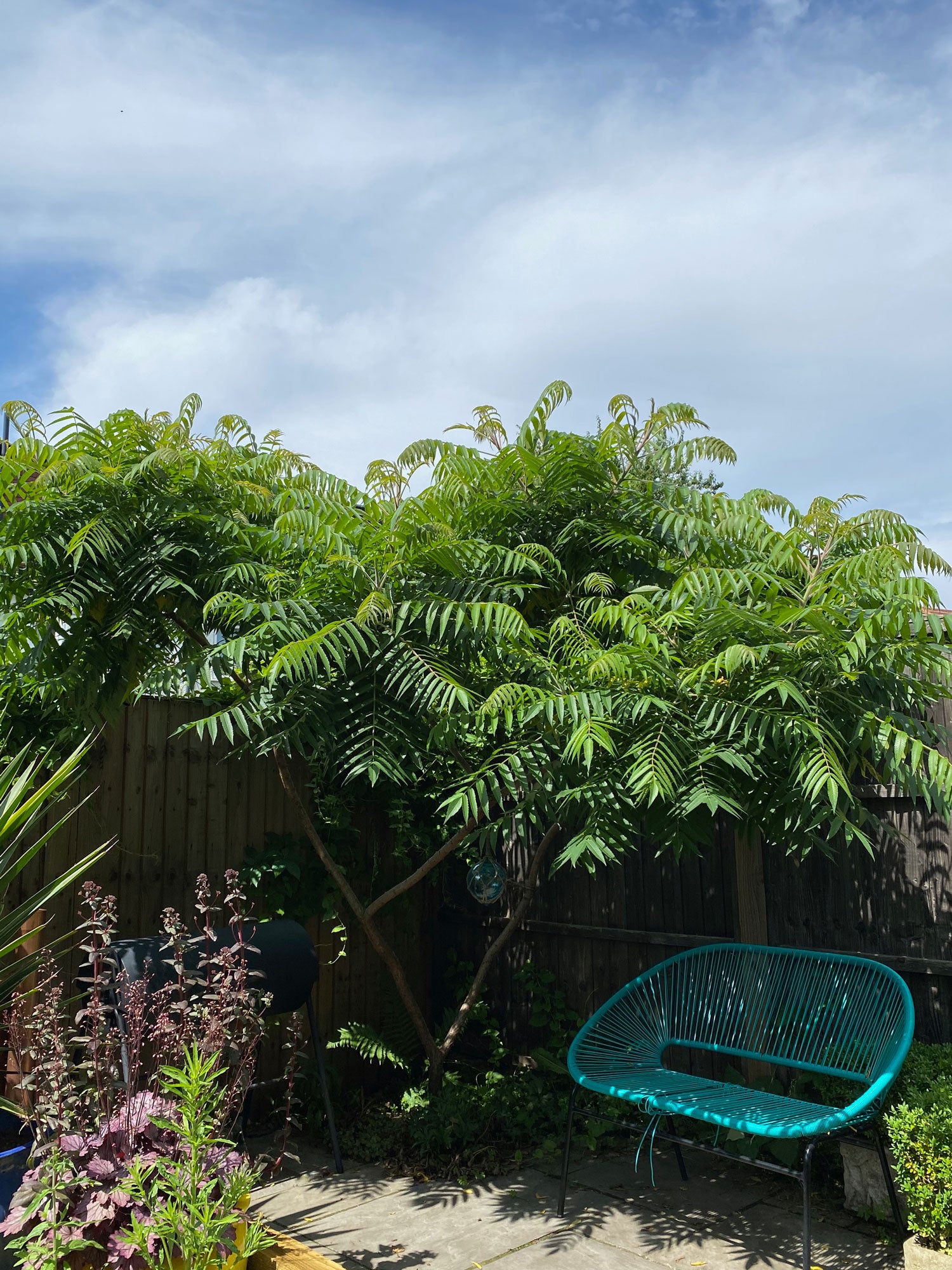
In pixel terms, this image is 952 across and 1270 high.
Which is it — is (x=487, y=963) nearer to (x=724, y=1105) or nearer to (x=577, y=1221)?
(x=577, y=1221)

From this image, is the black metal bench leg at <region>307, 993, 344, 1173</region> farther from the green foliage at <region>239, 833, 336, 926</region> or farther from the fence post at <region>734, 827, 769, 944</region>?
the fence post at <region>734, 827, 769, 944</region>

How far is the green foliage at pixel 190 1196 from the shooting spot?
2252 millimetres

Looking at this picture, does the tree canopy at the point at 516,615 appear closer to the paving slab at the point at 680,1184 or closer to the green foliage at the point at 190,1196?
the green foliage at the point at 190,1196

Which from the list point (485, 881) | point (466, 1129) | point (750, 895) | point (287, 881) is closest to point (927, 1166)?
point (750, 895)

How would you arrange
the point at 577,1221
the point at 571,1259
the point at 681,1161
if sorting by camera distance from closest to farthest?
the point at 571,1259 < the point at 577,1221 < the point at 681,1161

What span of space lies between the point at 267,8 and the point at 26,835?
166 inches

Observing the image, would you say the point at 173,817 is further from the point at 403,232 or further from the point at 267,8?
the point at 267,8

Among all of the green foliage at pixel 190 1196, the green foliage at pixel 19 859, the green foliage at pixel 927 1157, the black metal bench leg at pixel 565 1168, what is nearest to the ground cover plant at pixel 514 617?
the green foliage at pixel 19 859

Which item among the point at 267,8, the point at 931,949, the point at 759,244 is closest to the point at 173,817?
the point at 931,949

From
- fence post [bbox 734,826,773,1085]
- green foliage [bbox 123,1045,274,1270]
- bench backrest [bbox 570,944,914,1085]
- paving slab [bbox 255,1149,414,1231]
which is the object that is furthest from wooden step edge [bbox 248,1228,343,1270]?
fence post [bbox 734,826,773,1085]

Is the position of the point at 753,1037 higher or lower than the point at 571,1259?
higher

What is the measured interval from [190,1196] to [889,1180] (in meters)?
2.76

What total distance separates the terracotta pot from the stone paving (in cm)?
30

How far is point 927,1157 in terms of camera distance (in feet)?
9.99
